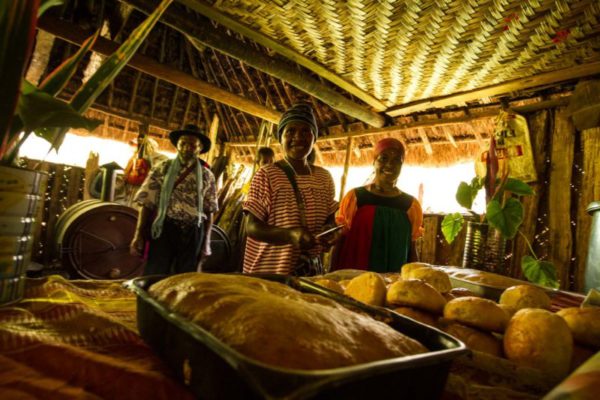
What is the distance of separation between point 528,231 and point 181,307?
13.7 feet

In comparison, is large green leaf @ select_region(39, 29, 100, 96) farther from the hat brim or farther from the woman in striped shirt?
the hat brim

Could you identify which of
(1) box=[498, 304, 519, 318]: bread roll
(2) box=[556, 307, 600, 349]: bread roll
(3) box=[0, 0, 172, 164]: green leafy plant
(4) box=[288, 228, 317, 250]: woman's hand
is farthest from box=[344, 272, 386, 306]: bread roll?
(3) box=[0, 0, 172, 164]: green leafy plant

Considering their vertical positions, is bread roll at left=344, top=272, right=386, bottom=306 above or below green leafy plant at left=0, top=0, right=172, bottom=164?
below

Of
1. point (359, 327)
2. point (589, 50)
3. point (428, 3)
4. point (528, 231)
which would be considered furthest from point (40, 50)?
point (528, 231)

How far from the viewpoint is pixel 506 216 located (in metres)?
2.85

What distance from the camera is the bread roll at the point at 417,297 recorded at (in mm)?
938

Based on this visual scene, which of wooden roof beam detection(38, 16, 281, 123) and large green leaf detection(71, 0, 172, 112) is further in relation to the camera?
wooden roof beam detection(38, 16, 281, 123)

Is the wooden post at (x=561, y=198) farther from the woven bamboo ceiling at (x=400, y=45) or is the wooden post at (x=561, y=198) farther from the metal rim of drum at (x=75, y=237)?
the metal rim of drum at (x=75, y=237)

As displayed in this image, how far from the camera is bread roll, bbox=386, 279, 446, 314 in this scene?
938 mm

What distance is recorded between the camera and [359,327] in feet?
2.15

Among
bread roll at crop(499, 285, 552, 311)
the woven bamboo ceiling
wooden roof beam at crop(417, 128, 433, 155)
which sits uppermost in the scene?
the woven bamboo ceiling

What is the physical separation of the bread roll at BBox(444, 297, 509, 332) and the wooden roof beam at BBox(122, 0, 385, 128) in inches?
123

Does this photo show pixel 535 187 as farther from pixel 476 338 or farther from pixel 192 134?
pixel 192 134

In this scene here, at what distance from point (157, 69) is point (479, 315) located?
4.61 m
